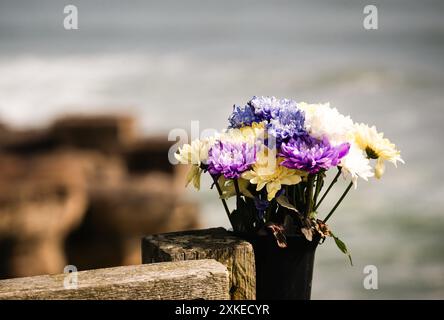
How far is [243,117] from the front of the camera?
312cm

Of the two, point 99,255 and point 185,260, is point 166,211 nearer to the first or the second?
point 99,255

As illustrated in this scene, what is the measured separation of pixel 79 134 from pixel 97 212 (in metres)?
5.24

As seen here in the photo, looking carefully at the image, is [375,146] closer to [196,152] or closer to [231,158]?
[231,158]

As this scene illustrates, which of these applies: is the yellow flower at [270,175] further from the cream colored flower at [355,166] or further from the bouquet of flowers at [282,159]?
the cream colored flower at [355,166]

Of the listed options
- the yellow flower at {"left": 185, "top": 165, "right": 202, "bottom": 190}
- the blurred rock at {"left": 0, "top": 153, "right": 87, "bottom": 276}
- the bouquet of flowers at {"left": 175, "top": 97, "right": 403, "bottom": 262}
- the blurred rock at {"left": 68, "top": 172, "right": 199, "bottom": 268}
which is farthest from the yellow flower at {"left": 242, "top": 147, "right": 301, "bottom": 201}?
the blurred rock at {"left": 68, "top": 172, "right": 199, "bottom": 268}

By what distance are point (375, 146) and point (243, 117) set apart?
562 millimetres

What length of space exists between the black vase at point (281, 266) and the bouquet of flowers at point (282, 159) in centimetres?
5

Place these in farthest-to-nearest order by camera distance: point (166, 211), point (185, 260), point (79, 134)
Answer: point (79, 134) < point (166, 211) < point (185, 260)

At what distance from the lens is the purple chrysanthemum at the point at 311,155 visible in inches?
112

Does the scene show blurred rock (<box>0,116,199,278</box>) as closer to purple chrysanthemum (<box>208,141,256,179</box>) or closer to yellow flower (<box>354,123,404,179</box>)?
purple chrysanthemum (<box>208,141,256,179</box>)

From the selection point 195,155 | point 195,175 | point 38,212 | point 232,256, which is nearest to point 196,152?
point 195,155

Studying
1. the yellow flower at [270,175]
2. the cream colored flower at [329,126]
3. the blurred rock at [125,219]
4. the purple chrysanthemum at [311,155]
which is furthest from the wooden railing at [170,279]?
the blurred rock at [125,219]

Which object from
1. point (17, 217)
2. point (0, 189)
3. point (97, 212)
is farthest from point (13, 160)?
point (17, 217)
